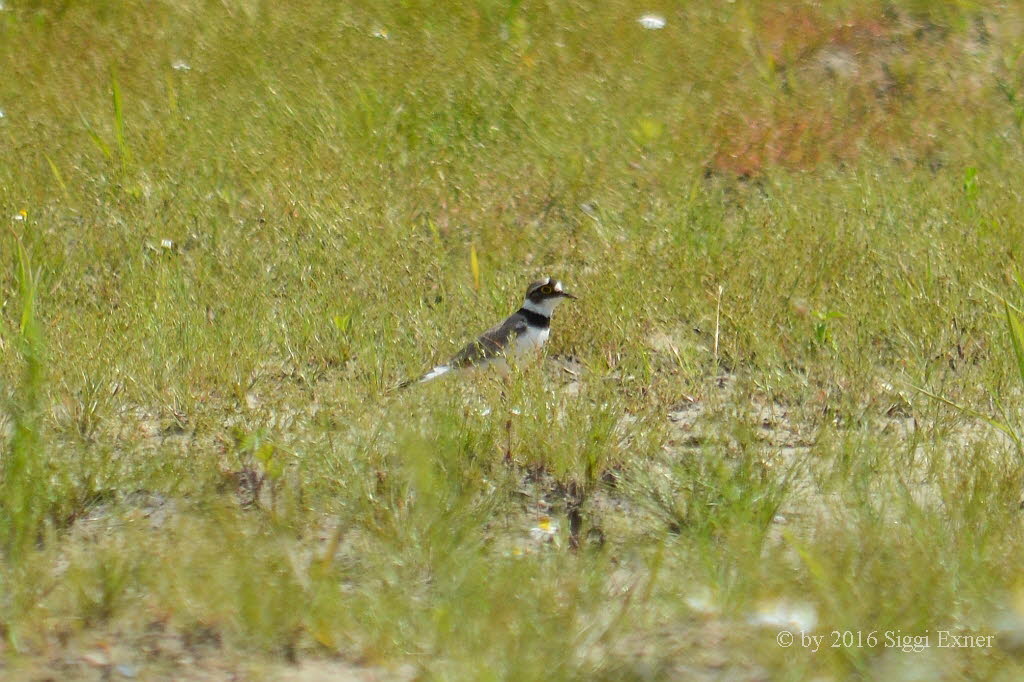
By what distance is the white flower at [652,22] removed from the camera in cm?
822

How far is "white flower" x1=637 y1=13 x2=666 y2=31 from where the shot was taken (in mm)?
8219

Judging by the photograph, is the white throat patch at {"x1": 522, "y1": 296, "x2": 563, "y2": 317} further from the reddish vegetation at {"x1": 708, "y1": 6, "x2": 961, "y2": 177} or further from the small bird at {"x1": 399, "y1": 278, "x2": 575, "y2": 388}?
the reddish vegetation at {"x1": 708, "y1": 6, "x2": 961, "y2": 177}

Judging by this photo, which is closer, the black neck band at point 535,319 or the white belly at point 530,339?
the white belly at point 530,339

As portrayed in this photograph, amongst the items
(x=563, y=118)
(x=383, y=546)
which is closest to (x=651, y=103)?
(x=563, y=118)

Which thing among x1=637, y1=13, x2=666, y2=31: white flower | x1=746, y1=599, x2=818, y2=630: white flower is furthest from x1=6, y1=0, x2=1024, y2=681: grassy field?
x1=637, y1=13, x2=666, y2=31: white flower

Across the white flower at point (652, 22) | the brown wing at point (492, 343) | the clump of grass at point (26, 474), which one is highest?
the white flower at point (652, 22)

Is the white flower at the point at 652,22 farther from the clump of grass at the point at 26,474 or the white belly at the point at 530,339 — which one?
the clump of grass at the point at 26,474

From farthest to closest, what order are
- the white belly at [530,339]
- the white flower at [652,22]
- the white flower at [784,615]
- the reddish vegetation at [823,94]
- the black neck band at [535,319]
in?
the white flower at [652,22]
the reddish vegetation at [823,94]
the black neck band at [535,319]
the white belly at [530,339]
the white flower at [784,615]

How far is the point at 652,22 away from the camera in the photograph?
27.1 ft

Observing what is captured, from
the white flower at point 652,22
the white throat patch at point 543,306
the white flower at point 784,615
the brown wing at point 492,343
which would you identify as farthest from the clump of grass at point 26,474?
the white flower at point 652,22

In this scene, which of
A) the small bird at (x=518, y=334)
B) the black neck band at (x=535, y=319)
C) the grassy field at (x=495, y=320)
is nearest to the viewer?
the grassy field at (x=495, y=320)

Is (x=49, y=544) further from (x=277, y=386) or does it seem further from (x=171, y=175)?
(x=171, y=175)

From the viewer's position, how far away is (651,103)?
7.41 meters

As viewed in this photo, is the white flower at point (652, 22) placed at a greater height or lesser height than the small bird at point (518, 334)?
greater
